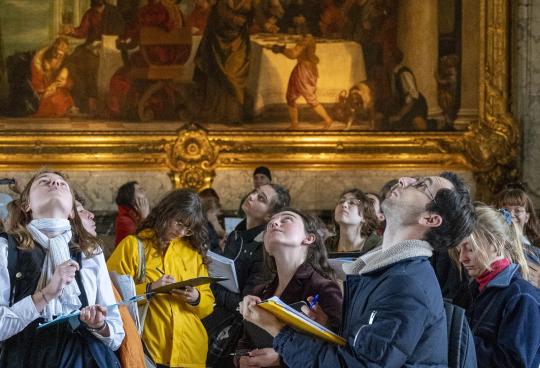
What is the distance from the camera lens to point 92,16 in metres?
13.9

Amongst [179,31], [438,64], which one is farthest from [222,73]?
[438,64]

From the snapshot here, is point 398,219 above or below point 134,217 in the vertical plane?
above

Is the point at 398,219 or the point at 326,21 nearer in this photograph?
the point at 398,219

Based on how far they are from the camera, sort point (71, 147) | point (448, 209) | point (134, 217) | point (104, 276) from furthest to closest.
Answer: point (71, 147) → point (134, 217) → point (104, 276) → point (448, 209)

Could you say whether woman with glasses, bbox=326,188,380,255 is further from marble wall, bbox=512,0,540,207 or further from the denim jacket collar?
Answer: marble wall, bbox=512,0,540,207

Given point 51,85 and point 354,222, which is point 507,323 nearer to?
point 354,222

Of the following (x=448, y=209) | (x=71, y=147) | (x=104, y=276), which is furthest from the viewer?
(x=71, y=147)

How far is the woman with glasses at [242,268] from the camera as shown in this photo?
21.6ft

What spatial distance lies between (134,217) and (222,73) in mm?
5182

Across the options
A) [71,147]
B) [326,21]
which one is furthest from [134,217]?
[326,21]

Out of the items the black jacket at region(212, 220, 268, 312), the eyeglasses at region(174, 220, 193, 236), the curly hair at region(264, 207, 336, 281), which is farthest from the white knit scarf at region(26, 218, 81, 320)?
the black jacket at region(212, 220, 268, 312)

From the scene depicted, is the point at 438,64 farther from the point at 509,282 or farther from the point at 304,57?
the point at 509,282

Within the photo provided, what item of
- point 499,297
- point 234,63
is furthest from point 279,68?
point 499,297

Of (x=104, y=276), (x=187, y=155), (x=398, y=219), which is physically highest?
(x=398, y=219)
